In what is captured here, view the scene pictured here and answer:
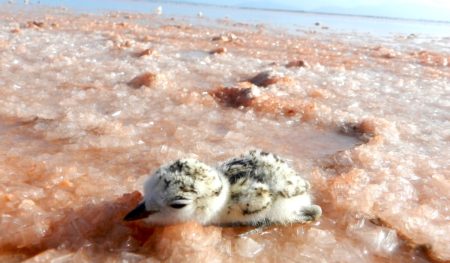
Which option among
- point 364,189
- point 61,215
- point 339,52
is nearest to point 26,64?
point 61,215

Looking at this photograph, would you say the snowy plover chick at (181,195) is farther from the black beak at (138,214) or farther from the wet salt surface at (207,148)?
the wet salt surface at (207,148)

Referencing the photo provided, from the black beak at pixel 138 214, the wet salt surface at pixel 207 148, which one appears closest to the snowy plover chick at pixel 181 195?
the black beak at pixel 138 214

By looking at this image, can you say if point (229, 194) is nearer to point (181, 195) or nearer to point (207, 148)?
point (181, 195)

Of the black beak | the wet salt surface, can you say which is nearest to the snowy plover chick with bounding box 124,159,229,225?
the black beak

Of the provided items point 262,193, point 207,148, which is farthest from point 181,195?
point 207,148

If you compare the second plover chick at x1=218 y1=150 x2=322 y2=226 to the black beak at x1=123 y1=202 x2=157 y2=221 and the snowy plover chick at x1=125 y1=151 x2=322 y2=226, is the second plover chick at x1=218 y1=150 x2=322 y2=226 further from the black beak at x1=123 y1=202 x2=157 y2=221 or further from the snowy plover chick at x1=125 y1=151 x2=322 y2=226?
the black beak at x1=123 y1=202 x2=157 y2=221
